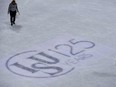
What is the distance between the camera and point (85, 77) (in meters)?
17.3

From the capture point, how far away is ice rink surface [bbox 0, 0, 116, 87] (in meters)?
17.2

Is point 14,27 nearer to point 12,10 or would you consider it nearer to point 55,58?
point 12,10

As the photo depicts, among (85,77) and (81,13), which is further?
(81,13)

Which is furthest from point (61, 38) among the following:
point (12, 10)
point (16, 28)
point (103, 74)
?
point (103, 74)

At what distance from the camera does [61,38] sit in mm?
22312

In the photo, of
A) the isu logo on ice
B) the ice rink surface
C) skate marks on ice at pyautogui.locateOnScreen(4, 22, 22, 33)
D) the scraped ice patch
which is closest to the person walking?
skate marks on ice at pyautogui.locateOnScreen(4, 22, 22, 33)

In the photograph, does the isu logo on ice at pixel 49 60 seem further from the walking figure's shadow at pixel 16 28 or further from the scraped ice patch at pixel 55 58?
the walking figure's shadow at pixel 16 28

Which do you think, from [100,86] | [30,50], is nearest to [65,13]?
[30,50]

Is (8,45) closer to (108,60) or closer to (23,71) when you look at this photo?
(23,71)

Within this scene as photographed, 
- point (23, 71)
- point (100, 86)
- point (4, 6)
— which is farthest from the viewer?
point (4, 6)

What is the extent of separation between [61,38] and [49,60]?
3.38 metres

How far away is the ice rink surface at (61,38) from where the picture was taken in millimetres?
17203

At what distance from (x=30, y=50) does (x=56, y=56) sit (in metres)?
1.65

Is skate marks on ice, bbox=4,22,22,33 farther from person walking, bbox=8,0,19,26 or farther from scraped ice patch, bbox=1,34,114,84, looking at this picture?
scraped ice patch, bbox=1,34,114,84
